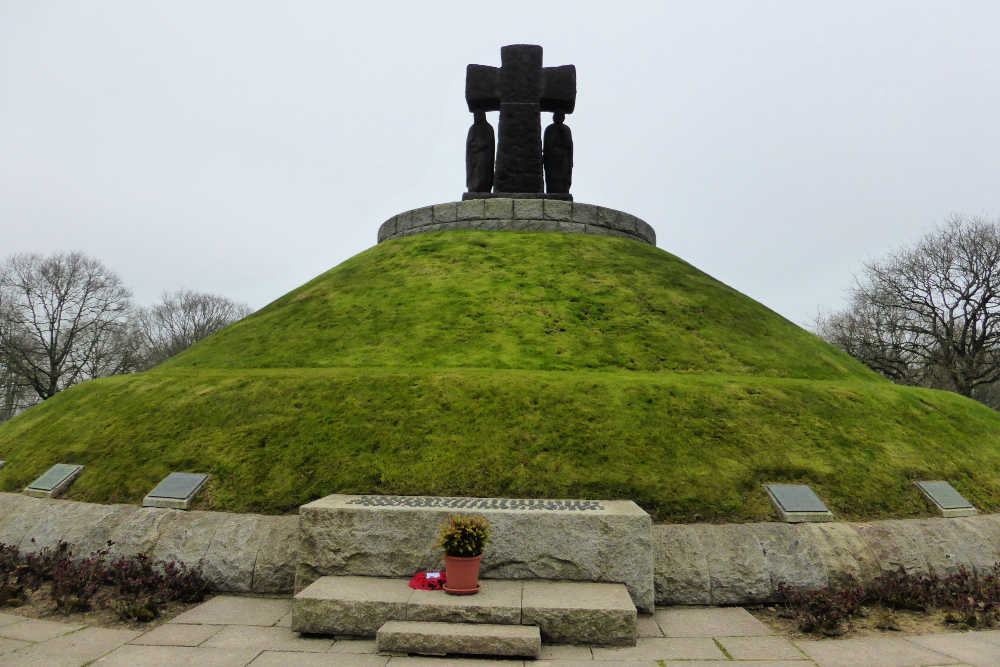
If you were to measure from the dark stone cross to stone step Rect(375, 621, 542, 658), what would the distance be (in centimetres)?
1660

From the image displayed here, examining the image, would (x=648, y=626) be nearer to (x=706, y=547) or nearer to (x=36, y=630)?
(x=706, y=547)

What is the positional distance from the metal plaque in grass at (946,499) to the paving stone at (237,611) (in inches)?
378

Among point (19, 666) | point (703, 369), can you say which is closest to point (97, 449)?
point (19, 666)

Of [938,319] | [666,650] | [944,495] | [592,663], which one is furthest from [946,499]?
[938,319]

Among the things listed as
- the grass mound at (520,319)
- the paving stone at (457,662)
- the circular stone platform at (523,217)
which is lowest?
the paving stone at (457,662)

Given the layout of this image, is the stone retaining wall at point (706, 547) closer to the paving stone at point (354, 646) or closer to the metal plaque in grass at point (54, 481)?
the metal plaque in grass at point (54, 481)

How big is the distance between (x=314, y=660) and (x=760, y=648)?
4.61 metres

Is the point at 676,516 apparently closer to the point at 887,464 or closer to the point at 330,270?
the point at 887,464

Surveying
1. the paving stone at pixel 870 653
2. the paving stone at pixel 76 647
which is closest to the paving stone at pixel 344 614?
the paving stone at pixel 76 647

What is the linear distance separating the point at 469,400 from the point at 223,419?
4.43 m

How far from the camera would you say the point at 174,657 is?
5875 millimetres

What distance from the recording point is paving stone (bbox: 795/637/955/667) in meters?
5.80

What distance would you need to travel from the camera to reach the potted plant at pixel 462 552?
639 centimetres

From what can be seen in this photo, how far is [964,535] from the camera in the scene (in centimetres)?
854
